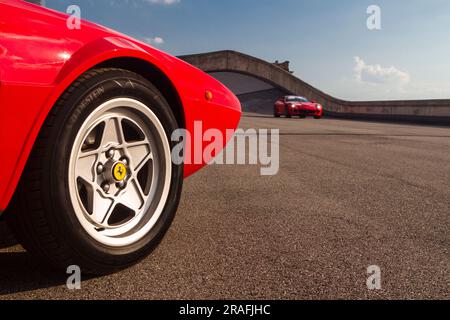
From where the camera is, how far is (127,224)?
1.86m

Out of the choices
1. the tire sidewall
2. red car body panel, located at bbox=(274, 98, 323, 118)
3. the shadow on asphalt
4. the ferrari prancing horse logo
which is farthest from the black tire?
red car body panel, located at bbox=(274, 98, 323, 118)

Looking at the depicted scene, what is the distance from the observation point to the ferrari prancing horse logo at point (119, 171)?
1864 mm

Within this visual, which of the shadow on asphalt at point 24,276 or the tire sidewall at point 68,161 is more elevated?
the tire sidewall at point 68,161

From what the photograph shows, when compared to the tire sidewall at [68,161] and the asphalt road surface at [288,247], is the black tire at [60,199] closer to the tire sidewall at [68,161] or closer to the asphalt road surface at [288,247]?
the tire sidewall at [68,161]

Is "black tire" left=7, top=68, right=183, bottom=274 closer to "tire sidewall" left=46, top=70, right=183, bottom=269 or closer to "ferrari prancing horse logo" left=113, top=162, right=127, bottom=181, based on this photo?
"tire sidewall" left=46, top=70, right=183, bottom=269

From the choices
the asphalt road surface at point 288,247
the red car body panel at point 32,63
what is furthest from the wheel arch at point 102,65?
the asphalt road surface at point 288,247

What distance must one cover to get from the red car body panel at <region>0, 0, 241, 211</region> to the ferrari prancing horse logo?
1.47 ft

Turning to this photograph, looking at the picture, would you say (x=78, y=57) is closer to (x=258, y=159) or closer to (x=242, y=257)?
(x=242, y=257)

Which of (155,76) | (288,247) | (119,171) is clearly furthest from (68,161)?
(288,247)

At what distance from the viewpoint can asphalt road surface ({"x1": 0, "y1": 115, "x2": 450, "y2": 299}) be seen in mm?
1590

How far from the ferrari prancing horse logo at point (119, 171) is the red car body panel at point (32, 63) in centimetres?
45

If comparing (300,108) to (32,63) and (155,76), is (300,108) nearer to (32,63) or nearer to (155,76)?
(155,76)

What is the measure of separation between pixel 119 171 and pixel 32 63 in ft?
2.00
